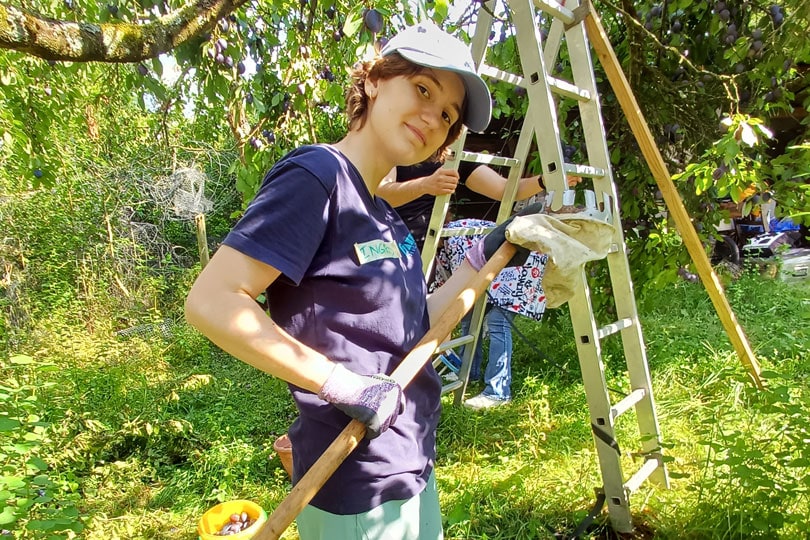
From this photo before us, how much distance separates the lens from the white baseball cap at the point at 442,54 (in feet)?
3.42

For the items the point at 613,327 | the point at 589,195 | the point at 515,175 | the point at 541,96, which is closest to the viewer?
the point at 589,195

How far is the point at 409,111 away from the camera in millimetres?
1047

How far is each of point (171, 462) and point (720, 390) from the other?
3501mm

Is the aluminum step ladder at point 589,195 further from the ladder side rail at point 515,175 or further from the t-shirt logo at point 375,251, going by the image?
the t-shirt logo at point 375,251

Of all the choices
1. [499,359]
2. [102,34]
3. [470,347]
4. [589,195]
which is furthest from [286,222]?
[499,359]

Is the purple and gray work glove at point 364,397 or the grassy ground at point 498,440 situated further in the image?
the grassy ground at point 498,440

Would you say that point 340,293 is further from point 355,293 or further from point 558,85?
point 558,85

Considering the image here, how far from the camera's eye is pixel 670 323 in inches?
176

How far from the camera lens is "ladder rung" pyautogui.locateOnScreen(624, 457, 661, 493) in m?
1.97

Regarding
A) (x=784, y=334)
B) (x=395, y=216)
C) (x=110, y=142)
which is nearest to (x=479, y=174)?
(x=395, y=216)

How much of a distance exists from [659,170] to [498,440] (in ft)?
5.63

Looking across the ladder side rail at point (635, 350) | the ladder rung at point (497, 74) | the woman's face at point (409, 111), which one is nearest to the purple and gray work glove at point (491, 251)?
the woman's face at point (409, 111)

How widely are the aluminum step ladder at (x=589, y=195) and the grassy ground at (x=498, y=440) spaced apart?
21 cm

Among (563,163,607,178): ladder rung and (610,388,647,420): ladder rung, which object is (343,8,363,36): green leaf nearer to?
(563,163,607,178): ladder rung
